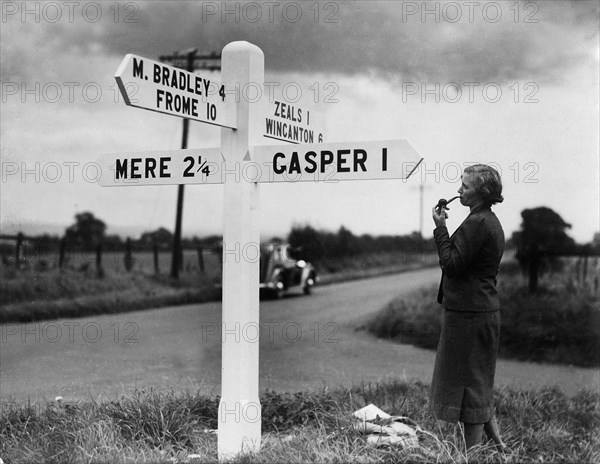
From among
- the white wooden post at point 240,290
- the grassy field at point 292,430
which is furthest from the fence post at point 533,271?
the white wooden post at point 240,290

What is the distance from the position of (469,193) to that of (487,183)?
3.9 inches

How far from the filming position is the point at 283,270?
25.6 feet

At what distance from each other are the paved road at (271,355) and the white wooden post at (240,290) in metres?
2.11

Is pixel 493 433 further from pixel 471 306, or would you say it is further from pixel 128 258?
pixel 128 258

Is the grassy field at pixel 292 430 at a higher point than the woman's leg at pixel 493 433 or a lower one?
lower

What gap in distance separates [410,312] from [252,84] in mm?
3638

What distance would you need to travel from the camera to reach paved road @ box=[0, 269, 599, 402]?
675 centimetres

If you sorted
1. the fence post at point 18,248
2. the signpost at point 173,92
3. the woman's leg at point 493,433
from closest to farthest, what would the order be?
the signpost at point 173,92 → the woman's leg at point 493,433 → the fence post at point 18,248

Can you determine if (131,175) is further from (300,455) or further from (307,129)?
(300,455)

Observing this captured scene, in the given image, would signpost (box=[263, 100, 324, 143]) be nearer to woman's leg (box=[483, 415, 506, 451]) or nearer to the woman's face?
the woman's face

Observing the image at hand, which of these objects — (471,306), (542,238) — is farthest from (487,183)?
(542,238)

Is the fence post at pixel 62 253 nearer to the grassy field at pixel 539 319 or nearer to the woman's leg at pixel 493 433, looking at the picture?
the grassy field at pixel 539 319

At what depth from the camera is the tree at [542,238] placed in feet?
22.0

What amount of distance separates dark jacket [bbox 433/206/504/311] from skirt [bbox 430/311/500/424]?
69 mm
